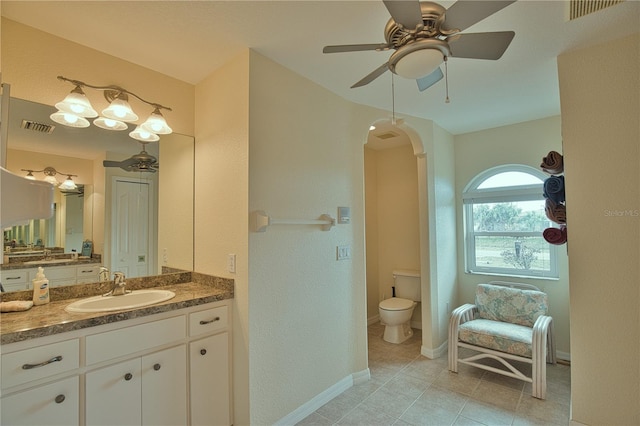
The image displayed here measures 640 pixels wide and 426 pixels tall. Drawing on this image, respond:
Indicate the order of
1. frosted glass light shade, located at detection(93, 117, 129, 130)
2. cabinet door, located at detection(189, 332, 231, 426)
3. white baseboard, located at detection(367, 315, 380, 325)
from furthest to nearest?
white baseboard, located at detection(367, 315, 380, 325) < frosted glass light shade, located at detection(93, 117, 129, 130) < cabinet door, located at detection(189, 332, 231, 426)

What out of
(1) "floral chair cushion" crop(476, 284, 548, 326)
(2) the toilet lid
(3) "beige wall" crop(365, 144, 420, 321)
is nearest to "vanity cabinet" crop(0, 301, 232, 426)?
(2) the toilet lid

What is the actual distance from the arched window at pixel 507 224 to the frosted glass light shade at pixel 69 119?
3.79 meters

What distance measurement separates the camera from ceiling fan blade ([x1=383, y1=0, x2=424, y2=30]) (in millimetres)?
1132

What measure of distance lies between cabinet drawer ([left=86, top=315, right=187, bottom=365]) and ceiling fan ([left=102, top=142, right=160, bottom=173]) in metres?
1.15

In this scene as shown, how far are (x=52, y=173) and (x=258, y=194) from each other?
4.08ft

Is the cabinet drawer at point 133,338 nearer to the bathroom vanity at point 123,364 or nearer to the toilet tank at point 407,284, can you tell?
the bathroom vanity at point 123,364

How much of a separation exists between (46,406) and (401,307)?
3043 mm

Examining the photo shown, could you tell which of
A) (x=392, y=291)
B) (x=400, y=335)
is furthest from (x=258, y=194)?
(x=392, y=291)

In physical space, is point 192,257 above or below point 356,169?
below

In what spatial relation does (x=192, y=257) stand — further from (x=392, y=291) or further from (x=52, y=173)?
(x=392, y=291)

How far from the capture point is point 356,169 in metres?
2.76

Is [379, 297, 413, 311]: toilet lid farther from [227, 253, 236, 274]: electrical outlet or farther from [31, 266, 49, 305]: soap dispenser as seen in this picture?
[31, 266, 49, 305]: soap dispenser

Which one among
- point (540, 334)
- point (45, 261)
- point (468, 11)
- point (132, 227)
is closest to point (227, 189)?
point (132, 227)

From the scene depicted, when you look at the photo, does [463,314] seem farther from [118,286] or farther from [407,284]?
[118,286]
